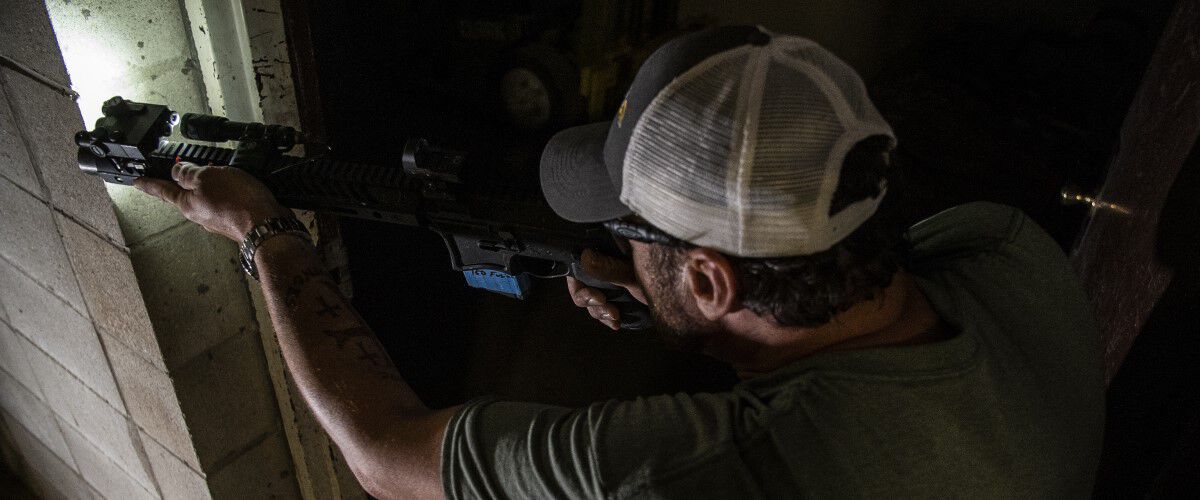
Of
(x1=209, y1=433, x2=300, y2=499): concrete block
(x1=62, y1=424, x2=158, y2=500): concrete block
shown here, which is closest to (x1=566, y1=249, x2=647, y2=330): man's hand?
(x1=209, y1=433, x2=300, y2=499): concrete block

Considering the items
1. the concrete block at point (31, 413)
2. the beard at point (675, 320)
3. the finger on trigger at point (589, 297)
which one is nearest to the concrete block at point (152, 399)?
the concrete block at point (31, 413)

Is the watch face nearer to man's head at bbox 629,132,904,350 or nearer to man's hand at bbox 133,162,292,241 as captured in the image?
man's hand at bbox 133,162,292,241

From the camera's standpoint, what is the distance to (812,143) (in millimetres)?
767

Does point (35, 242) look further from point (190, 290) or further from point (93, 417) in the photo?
point (93, 417)

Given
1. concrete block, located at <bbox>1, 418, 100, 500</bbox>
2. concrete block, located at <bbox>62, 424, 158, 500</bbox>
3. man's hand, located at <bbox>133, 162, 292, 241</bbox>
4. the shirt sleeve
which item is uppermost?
man's hand, located at <bbox>133, 162, 292, 241</bbox>

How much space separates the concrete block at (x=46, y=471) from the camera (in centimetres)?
232

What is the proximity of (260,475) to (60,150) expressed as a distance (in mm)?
937

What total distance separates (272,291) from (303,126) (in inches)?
17.3

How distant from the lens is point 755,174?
0.76 meters

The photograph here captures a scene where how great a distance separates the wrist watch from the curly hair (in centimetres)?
72

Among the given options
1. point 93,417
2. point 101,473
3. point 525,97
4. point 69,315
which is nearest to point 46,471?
point 101,473

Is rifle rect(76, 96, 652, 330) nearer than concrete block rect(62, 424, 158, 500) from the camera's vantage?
Yes

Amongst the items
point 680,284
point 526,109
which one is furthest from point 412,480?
point 526,109

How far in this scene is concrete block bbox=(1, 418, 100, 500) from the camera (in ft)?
7.63
